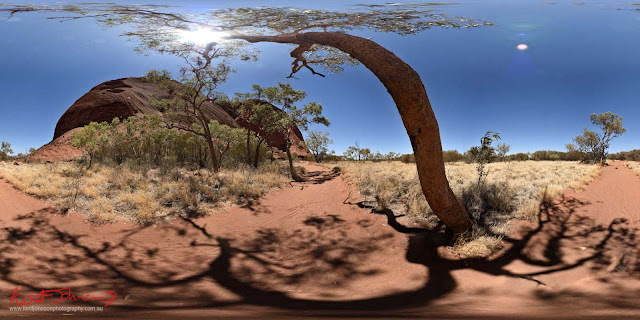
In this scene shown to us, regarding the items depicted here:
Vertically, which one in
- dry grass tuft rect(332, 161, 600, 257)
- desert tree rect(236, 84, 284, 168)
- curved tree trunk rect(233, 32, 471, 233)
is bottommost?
dry grass tuft rect(332, 161, 600, 257)

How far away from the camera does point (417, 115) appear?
14.1ft

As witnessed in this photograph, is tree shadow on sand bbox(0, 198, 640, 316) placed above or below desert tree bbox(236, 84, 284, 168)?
below

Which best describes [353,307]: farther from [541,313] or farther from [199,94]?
[199,94]

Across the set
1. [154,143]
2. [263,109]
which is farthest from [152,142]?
[263,109]

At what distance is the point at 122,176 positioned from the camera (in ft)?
34.0

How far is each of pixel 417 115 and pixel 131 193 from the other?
9388 mm

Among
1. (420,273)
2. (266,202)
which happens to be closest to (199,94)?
(266,202)

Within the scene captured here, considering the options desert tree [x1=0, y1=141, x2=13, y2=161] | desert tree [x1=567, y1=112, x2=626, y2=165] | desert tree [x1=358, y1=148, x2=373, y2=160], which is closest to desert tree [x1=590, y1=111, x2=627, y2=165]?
desert tree [x1=567, y1=112, x2=626, y2=165]

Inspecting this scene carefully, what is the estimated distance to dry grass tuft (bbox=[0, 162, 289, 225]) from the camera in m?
6.96
